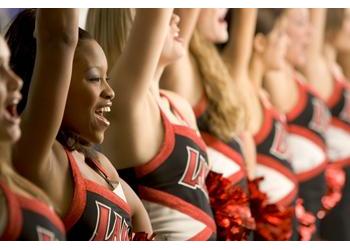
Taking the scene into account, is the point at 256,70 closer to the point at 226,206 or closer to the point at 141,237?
the point at 226,206

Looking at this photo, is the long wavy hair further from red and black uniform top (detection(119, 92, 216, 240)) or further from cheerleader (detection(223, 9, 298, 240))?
cheerleader (detection(223, 9, 298, 240))

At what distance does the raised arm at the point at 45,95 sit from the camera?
1.42 m

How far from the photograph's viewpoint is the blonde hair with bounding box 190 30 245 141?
1997mm

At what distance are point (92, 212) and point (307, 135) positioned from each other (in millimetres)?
994

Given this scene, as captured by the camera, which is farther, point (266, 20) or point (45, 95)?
point (266, 20)

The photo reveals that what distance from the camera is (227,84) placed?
6.71ft

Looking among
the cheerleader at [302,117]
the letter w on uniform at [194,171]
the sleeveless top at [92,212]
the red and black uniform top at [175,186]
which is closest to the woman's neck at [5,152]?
the sleeveless top at [92,212]

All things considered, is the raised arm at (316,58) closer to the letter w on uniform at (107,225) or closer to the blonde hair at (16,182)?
the letter w on uniform at (107,225)

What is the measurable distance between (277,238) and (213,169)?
193mm

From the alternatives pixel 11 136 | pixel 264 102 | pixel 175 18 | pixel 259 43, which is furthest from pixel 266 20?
pixel 11 136

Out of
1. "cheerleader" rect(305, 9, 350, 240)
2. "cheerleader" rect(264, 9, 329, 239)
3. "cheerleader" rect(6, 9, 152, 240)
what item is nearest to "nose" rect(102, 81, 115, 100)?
"cheerleader" rect(6, 9, 152, 240)

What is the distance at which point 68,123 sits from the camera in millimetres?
1531

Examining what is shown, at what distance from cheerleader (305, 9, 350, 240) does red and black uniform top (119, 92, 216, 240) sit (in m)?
0.71
